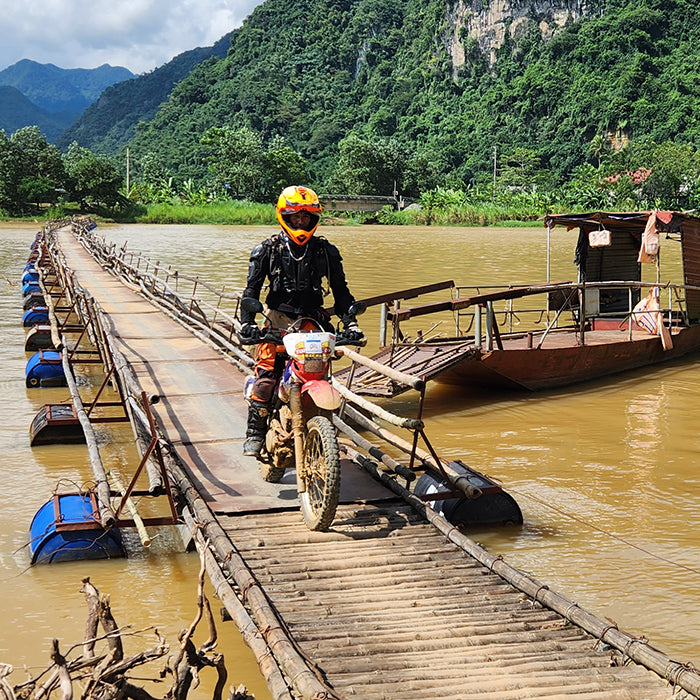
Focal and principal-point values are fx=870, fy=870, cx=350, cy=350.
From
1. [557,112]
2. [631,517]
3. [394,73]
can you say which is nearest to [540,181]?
[557,112]

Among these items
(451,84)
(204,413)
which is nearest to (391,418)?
(204,413)

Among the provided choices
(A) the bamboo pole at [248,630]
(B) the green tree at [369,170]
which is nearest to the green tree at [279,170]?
(B) the green tree at [369,170]

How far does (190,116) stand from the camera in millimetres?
126875

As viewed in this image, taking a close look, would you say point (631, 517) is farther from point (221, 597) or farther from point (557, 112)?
point (557, 112)

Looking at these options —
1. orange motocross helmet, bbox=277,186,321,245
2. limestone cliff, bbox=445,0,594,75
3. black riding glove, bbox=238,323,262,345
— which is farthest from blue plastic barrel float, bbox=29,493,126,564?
limestone cliff, bbox=445,0,594,75

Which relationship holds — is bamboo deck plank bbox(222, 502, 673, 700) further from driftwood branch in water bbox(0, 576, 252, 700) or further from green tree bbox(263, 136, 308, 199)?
green tree bbox(263, 136, 308, 199)

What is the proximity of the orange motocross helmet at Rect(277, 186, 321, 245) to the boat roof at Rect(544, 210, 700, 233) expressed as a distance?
7.81 meters

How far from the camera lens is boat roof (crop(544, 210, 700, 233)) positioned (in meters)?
12.8

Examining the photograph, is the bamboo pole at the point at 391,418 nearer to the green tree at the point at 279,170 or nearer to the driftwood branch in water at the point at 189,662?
the driftwood branch in water at the point at 189,662

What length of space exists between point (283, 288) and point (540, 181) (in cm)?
7738

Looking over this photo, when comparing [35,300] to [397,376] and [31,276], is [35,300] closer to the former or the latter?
[31,276]

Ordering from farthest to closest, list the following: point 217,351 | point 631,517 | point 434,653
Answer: point 217,351
point 631,517
point 434,653

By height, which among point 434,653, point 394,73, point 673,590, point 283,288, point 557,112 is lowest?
point 673,590

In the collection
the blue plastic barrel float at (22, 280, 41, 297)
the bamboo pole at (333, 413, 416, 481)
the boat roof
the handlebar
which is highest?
the boat roof
